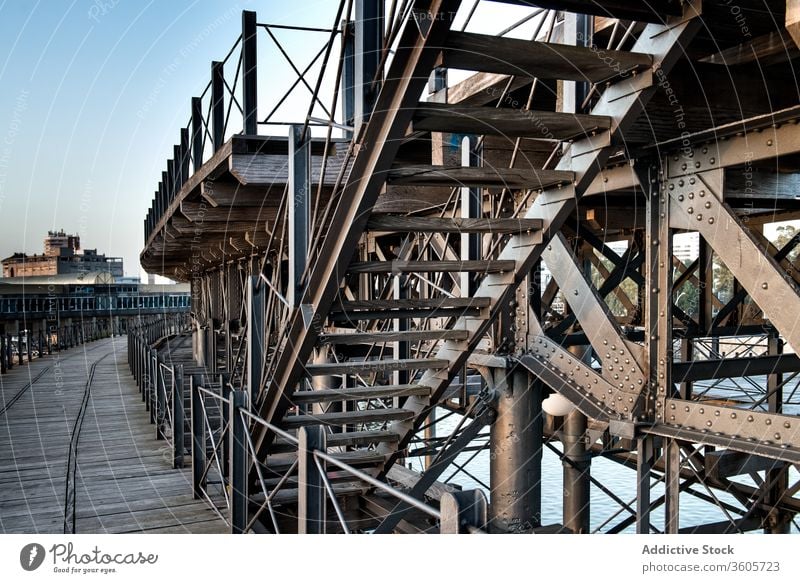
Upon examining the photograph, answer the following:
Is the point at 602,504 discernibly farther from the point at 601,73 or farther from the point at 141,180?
the point at 601,73

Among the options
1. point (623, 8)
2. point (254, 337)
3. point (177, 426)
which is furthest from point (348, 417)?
point (623, 8)

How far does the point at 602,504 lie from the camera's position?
71.6 feet

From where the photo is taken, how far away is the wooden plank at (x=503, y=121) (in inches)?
156

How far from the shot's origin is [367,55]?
4434 mm

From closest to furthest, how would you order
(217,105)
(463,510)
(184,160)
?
(463,510) < (217,105) < (184,160)

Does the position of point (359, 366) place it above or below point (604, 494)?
above

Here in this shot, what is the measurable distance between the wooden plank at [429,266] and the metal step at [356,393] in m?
1.17

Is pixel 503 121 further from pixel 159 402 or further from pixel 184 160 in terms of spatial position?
pixel 184 160

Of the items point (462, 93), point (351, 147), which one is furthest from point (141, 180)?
point (351, 147)

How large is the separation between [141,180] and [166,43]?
643 inches

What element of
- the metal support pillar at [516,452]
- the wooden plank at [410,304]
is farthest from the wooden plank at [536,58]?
the metal support pillar at [516,452]

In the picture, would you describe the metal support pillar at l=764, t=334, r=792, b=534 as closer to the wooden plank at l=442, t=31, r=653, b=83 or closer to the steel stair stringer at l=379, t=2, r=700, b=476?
the steel stair stringer at l=379, t=2, r=700, b=476

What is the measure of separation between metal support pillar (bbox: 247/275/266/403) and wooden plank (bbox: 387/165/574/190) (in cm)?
292

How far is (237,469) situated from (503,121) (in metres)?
3.50
